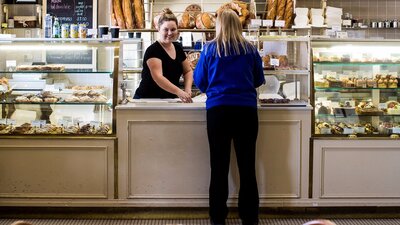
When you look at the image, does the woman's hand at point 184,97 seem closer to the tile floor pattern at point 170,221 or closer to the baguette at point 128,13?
the tile floor pattern at point 170,221

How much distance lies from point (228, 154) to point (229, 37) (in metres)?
0.81

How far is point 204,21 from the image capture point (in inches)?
215

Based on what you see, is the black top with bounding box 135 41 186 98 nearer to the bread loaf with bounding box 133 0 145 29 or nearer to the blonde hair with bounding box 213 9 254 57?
the blonde hair with bounding box 213 9 254 57

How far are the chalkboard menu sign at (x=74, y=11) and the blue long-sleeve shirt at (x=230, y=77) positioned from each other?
347cm

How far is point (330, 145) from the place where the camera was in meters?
3.92

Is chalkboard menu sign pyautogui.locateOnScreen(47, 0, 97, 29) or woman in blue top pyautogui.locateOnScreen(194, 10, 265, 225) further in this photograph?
chalkboard menu sign pyautogui.locateOnScreen(47, 0, 97, 29)

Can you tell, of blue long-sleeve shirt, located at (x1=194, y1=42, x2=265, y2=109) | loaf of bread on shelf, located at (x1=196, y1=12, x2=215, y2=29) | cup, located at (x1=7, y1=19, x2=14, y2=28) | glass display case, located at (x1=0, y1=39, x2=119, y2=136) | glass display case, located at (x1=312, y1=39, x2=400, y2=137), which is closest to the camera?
blue long-sleeve shirt, located at (x1=194, y1=42, x2=265, y2=109)

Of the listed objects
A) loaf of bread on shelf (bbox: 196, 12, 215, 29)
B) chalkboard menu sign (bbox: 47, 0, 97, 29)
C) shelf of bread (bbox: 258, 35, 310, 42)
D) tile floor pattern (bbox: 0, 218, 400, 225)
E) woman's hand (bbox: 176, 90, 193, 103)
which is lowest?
tile floor pattern (bbox: 0, 218, 400, 225)

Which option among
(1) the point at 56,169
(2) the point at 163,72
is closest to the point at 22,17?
(2) the point at 163,72

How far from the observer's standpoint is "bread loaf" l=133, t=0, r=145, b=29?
17.5ft

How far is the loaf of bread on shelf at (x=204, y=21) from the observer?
545cm

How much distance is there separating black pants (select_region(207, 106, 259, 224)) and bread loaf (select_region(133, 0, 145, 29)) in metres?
2.14

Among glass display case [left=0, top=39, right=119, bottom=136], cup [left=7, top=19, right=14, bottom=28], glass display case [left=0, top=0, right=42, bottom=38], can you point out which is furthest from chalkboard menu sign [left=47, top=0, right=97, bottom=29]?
glass display case [left=0, top=39, right=119, bottom=136]

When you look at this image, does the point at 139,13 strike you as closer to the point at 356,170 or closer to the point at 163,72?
the point at 163,72
